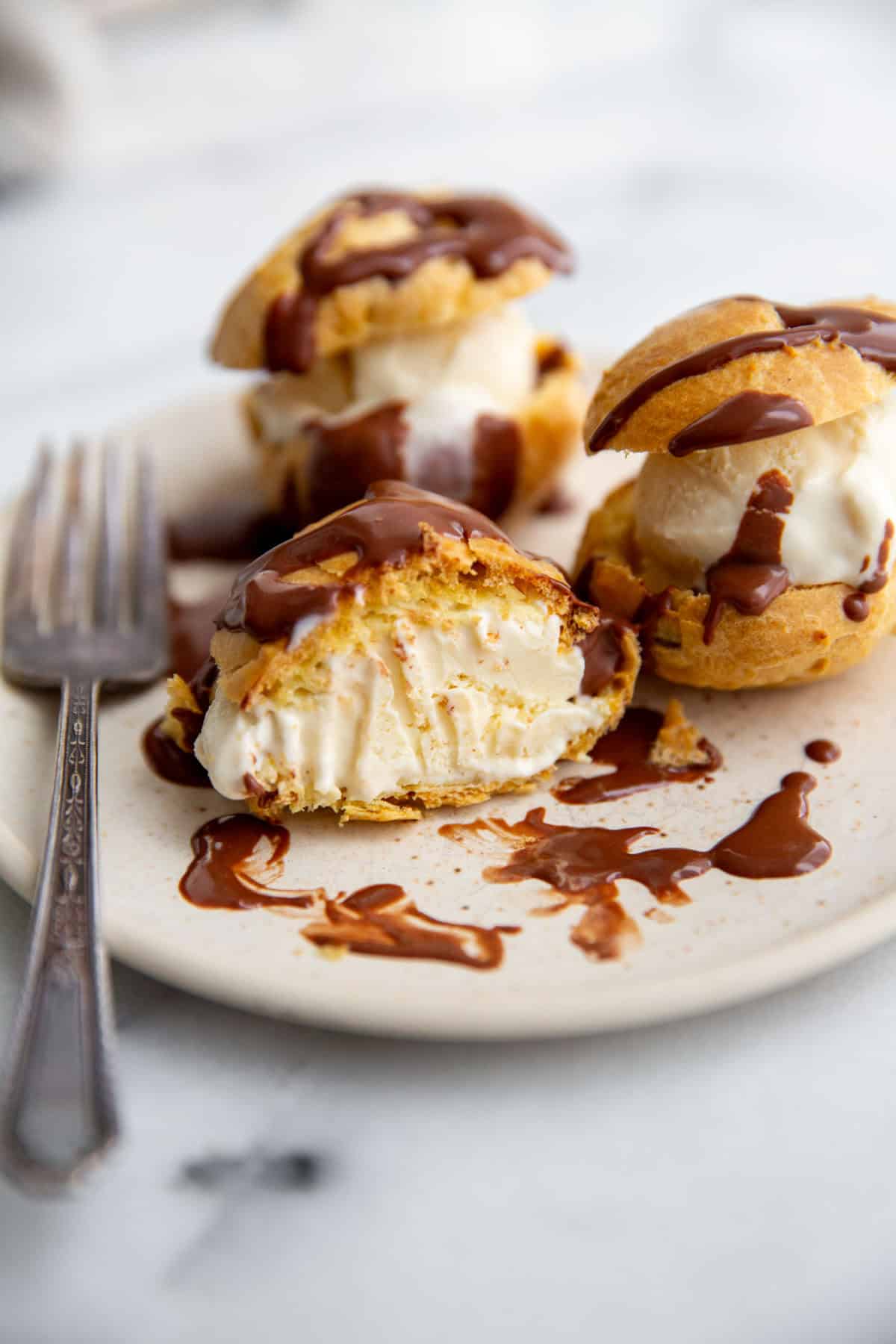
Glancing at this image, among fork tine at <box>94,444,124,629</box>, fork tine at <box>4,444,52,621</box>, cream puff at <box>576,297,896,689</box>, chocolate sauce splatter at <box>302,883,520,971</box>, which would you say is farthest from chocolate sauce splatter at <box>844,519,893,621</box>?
fork tine at <box>4,444,52,621</box>

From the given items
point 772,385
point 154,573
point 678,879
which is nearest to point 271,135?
point 154,573

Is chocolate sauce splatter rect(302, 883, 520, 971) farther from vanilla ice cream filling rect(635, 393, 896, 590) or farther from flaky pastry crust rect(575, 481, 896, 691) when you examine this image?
vanilla ice cream filling rect(635, 393, 896, 590)

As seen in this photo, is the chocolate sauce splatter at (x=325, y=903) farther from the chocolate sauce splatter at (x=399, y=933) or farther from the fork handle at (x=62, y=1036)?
the fork handle at (x=62, y=1036)

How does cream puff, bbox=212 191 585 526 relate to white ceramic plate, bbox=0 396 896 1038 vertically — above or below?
above

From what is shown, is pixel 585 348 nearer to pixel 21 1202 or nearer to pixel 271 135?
pixel 21 1202

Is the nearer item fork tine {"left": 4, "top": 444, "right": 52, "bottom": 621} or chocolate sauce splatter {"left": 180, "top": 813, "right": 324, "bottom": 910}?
chocolate sauce splatter {"left": 180, "top": 813, "right": 324, "bottom": 910}

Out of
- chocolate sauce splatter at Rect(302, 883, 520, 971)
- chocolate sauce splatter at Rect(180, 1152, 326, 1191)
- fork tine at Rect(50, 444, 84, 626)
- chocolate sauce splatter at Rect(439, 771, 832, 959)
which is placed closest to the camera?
chocolate sauce splatter at Rect(180, 1152, 326, 1191)

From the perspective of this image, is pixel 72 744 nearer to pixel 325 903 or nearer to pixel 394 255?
pixel 325 903
